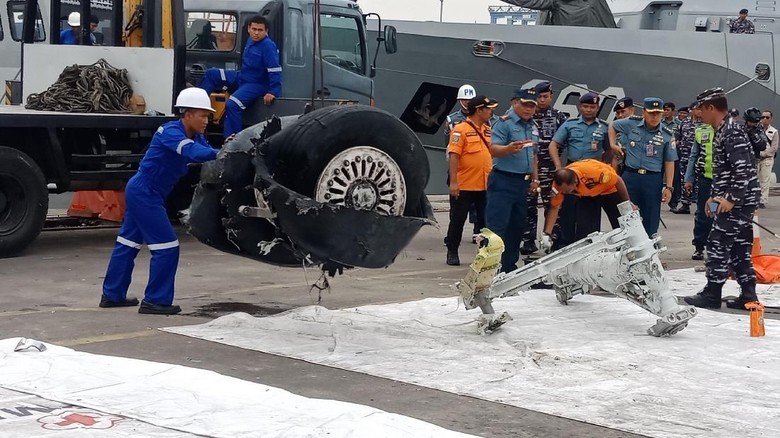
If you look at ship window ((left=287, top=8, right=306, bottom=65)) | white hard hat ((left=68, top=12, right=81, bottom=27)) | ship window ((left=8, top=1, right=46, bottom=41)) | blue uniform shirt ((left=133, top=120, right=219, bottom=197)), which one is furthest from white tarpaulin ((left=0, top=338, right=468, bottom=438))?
ship window ((left=8, top=1, right=46, bottom=41))

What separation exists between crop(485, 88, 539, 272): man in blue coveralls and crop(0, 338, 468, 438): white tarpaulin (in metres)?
3.87

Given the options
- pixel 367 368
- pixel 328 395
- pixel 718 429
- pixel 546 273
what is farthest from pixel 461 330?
pixel 718 429

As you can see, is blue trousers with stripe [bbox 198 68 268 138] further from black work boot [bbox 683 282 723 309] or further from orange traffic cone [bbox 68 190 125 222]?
black work boot [bbox 683 282 723 309]

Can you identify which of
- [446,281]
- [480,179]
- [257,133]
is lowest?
[446,281]

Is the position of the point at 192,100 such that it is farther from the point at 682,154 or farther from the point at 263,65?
the point at 682,154

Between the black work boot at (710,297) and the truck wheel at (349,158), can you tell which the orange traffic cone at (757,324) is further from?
the truck wheel at (349,158)

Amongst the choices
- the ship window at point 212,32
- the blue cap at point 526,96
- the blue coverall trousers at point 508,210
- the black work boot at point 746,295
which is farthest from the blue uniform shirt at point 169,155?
the ship window at point 212,32

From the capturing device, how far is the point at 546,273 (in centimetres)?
752

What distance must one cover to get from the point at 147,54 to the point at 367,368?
6.11 m

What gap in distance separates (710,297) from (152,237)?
405cm

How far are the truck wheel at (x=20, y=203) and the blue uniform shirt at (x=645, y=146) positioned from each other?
17.7 feet

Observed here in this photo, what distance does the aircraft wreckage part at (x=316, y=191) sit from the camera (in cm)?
661

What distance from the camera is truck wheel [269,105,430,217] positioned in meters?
6.68

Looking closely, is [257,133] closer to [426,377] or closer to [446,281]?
[426,377]
